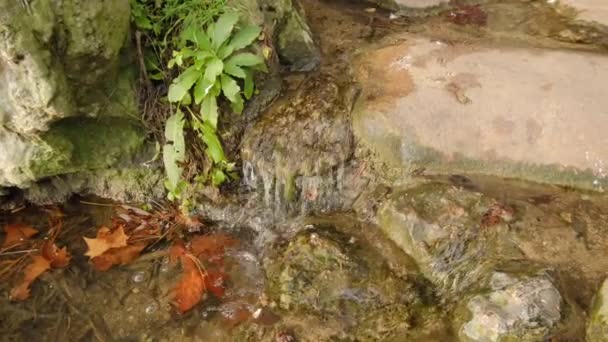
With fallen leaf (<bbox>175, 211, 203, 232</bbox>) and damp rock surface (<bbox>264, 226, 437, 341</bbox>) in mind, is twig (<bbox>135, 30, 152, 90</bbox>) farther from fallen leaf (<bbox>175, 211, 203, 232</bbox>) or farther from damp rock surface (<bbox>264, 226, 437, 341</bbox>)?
damp rock surface (<bbox>264, 226, 437, 341</bbox>)

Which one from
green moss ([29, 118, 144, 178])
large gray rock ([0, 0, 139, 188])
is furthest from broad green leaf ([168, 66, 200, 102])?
green moss ([29, 118, 144, 178])

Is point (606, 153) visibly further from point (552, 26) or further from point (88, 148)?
point (88, 148)

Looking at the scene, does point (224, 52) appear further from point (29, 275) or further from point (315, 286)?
→ point (29, 275)

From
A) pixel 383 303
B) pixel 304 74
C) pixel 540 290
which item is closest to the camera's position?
pixel 540 290

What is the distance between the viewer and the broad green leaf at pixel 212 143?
3730 mm

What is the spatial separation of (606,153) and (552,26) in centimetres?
156

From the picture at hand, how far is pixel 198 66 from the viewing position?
3.58 m

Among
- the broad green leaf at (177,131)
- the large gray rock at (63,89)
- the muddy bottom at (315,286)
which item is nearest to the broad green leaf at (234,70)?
the broad green leaf at (177,131)

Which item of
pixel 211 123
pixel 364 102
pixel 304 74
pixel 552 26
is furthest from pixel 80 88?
pixel 552 26

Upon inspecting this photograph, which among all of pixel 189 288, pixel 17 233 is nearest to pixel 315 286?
pixel 189 288

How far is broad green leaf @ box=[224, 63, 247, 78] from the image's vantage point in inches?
142

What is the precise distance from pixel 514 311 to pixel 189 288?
200 cm

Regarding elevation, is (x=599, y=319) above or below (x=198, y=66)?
below

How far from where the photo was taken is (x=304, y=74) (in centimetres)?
433
